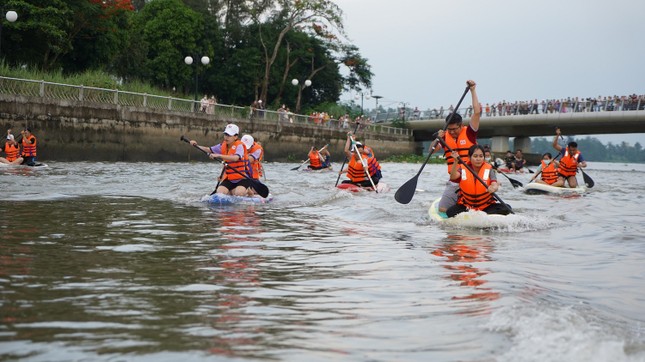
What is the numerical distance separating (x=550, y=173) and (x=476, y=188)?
10041mm

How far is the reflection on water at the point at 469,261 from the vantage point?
563 centimetres

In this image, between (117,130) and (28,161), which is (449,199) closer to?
(28,161)

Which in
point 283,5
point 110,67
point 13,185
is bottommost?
point 13,185

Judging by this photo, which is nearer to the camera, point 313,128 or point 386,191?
point 386,191

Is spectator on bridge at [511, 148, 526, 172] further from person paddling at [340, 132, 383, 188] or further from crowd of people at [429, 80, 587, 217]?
crowd of people at [429, 80, 587, 217]

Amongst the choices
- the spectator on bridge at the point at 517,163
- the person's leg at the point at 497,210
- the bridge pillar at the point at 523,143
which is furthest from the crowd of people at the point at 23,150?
the bridge pillar at the point at 523,143

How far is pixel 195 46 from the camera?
154 ft

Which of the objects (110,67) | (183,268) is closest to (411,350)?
(183,268)

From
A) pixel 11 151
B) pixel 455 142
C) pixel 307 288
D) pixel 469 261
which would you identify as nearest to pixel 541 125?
pixel 11 151

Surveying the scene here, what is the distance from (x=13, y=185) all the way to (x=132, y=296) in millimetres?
10911

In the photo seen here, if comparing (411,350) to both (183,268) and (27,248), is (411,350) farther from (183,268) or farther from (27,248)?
(27,248)

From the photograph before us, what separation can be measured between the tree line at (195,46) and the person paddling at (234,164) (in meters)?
18.6

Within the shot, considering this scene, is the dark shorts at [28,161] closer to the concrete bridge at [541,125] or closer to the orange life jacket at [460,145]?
the orange life jacket at [460,145]

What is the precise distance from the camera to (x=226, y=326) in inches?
174
